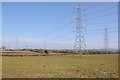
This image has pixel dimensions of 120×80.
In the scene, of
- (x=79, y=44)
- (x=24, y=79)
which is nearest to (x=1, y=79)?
(x=24, y=79)

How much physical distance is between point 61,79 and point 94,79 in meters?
1.68

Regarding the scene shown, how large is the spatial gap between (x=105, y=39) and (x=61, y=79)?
206 feet

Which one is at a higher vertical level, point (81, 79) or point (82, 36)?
point (82, 36)

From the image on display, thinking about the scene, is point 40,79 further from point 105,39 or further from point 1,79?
point 105,39

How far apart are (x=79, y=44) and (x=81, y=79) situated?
38.1 metres

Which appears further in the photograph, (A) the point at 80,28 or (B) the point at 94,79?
(A) the point at 80,28

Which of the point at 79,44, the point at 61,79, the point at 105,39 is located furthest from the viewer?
the point at 105,39

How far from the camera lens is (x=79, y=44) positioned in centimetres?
4803

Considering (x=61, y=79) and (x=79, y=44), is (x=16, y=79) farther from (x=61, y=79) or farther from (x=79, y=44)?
(x=79, y=44)

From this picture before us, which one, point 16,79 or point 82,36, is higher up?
point 82,36

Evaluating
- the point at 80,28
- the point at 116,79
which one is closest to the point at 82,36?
the point at 80,28

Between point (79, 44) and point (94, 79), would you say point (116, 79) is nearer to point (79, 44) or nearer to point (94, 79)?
point (94, 79)

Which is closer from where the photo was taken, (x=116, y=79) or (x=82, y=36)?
(x=116, y=79)

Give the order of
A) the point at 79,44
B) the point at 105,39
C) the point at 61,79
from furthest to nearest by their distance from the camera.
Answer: the point at 105,39, the point at 79,44, the point at 61,79
